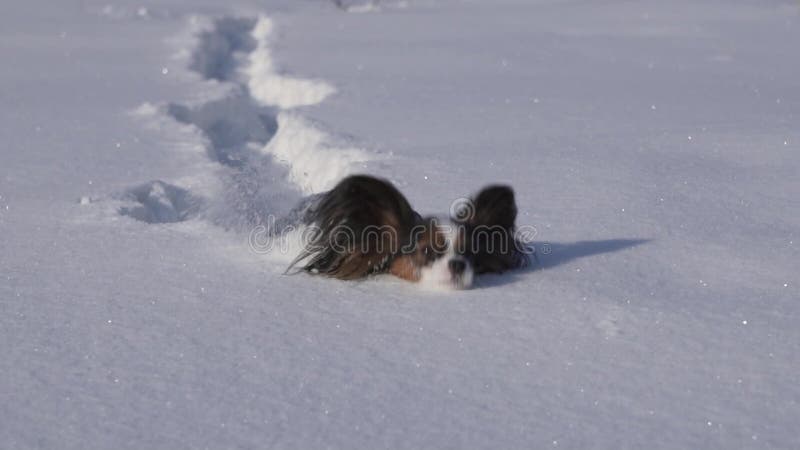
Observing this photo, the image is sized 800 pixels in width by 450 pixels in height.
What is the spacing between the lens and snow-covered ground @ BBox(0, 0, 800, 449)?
2865mm

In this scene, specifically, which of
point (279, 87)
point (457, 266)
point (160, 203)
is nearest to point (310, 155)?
point (160, 203)

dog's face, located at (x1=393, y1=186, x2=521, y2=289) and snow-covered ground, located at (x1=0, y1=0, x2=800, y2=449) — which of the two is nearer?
snow-covered ground, located at (x1=0, y1=0, x2=800, y2=449)

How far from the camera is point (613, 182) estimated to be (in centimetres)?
520

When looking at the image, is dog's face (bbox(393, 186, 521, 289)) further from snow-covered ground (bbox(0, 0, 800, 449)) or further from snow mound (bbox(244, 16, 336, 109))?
snow mound (bbox(244, 16, 336, 109))

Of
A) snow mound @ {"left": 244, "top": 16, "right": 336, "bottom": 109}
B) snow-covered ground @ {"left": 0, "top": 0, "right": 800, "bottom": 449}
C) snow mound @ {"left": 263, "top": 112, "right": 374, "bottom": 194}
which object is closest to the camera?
snow-covered ground @ {"left": 0, "top": 0, "right": 800, "bottom": 449}

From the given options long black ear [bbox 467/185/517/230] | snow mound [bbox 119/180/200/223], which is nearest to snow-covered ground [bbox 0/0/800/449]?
snow mound [bbox 119/180/200/223]

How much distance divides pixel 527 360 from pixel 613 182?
85.4 inches

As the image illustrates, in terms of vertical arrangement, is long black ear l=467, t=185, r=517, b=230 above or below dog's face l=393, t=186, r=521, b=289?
above

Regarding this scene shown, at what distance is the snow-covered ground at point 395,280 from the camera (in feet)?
9.40

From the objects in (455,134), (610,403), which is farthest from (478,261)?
(455,134)

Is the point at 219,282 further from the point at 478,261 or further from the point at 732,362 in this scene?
the point at 732,362

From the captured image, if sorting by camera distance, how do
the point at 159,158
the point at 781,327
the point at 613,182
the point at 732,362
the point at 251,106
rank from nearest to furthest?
1. the point at 732,362
2. the point at 781,327
3. the point at 613,182
4. the point at 159,158
5. the point at 251,106

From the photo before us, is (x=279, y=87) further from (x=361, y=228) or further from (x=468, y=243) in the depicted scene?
(x=468, y=243)

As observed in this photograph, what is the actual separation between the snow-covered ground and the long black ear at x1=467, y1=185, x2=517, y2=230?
0.21m
